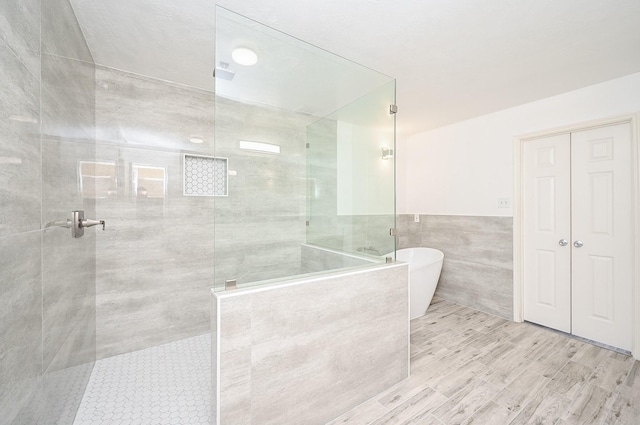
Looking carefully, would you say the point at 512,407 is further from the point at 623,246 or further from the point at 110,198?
the point at 110,198

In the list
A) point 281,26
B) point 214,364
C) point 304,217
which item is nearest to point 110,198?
point 304,217

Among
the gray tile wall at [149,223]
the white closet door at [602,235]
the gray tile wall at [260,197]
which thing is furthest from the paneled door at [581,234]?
→ the gray tile wall at [149,223]

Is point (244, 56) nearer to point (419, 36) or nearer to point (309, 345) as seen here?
point (419, 36)

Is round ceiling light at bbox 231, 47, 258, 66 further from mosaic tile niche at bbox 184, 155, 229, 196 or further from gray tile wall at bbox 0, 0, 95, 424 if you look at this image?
mosaic tile niche at bbox 184, 155, 229, 196

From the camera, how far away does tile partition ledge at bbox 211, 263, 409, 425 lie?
1180 mm

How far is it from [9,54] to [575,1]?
261 cm

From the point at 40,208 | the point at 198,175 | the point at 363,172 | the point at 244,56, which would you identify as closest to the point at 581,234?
the point at 363,172

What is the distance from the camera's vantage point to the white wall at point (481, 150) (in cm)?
234

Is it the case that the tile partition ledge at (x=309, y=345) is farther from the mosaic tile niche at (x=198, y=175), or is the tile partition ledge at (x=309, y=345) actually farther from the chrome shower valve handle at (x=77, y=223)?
the mosaic tile niche at (x=198, y=175)

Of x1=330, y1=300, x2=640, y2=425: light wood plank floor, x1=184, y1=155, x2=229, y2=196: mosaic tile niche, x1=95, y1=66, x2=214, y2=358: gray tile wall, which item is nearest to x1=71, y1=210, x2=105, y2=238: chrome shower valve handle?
x1=95, y1=66, x2=214, y2=358: gray tile wall

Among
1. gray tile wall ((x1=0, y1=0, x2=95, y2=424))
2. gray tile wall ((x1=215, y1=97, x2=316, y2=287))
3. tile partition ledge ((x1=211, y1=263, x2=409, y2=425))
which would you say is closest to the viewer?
gray tile wall ((x1=0, y1=0, x2=95, y2=424))

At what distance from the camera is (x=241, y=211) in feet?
5.24

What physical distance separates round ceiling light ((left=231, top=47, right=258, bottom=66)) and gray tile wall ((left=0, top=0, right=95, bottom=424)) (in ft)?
2.66

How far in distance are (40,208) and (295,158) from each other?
56.5 inches
